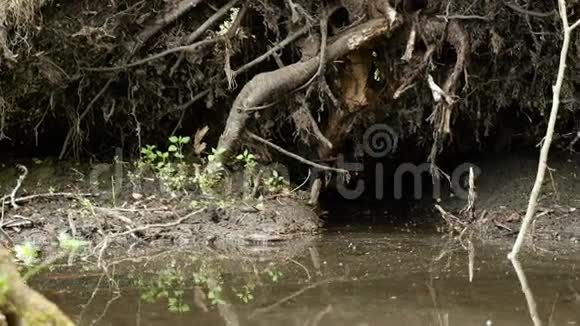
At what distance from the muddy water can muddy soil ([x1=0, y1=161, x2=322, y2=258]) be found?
351 millimetres

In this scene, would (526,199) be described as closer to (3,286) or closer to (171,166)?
(171,166)

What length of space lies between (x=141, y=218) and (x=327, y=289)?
1818 millimetres

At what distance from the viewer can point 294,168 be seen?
6.18 m

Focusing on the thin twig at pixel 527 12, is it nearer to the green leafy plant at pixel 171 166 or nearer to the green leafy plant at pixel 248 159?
the green leafy plant at pixel 248 159

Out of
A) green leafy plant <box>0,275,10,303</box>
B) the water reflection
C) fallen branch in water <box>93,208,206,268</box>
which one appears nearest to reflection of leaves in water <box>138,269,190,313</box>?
fallen branch in water <box>93,208,206,268</box>

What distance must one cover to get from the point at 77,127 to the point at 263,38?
1.75 metres

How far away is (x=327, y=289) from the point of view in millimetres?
3369

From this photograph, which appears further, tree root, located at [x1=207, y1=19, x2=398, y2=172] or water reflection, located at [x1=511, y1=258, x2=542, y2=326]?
tree root, located at [x1=207, y1=19, x2=398, y2=172]

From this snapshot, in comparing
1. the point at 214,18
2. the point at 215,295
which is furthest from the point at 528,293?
the point at 214,18

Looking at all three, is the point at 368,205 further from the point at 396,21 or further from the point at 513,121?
the point at 396,21

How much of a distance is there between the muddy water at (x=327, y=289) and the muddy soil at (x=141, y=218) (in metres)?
0.35

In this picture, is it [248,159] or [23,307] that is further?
[248,159]

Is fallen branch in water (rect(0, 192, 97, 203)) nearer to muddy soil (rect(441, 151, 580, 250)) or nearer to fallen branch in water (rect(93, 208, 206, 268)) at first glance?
fallen branch in water (rect(93, 208, 206, 268))

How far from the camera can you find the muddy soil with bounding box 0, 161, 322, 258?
14.6 ft
